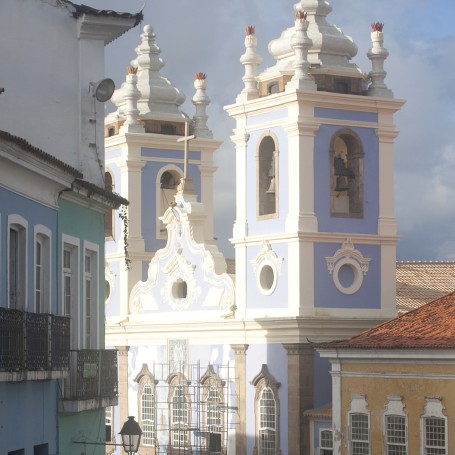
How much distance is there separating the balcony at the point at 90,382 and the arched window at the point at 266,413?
22.1 m

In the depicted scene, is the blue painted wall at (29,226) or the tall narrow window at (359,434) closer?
the blue painted wall at (29,226)

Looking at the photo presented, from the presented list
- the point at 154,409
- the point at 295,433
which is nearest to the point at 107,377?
the point at 295,433

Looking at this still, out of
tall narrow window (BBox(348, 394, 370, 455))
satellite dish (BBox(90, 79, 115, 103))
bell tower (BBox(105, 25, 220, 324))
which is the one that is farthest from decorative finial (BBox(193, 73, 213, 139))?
satellite dish (BBox(90, 79, 115, 103))

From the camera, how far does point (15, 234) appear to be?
20.6 m

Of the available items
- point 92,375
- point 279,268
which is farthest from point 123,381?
point 92,375

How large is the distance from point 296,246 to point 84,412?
22.8m

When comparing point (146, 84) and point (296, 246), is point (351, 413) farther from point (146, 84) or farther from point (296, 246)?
point (146, 84)

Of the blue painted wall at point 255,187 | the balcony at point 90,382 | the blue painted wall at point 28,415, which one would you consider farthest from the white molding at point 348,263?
the blue painted wall at point 28,415

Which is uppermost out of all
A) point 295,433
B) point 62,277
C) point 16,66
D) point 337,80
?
point 337,80

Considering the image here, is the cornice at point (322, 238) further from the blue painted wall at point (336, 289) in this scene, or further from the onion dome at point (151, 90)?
the onion dome at point (151, 90)

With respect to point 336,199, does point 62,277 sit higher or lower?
lower

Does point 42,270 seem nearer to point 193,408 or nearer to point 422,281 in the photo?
point 193,408

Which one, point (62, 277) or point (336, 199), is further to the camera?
point (336, 199)

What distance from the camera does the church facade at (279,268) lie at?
45656 millimetres
